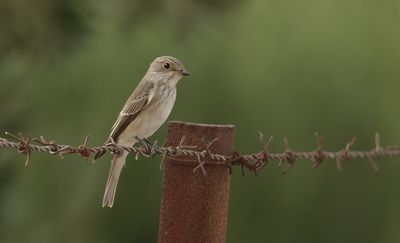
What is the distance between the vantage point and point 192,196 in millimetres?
5008

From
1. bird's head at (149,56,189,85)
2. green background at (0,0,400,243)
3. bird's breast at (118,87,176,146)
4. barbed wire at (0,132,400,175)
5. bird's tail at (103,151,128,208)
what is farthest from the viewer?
green background at (0,0,400,243)

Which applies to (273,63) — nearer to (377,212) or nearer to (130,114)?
(377,212)

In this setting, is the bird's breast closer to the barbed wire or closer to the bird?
the bird

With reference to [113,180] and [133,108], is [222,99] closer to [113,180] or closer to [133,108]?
[133,108]

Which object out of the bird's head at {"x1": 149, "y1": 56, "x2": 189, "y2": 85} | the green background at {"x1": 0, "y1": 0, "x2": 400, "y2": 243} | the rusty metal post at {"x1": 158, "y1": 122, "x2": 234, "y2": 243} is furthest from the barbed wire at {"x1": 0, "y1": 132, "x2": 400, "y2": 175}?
the green background at {"x1": 0, "y1": 0, "x2": 400, "y2": 243}

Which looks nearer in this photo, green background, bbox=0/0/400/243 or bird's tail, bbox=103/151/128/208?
bird's tail, bbox=103/151/128/208

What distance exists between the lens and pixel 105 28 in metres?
16.5

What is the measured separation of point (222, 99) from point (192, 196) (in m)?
10.9

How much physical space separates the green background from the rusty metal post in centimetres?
641

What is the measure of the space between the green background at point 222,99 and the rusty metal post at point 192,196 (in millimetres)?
6414

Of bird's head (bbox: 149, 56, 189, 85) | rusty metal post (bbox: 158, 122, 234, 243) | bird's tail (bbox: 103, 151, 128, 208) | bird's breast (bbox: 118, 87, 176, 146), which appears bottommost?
rusty metal post (bbox: 158, 122, 234, 243)

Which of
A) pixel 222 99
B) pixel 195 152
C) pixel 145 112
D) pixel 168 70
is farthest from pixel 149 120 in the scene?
pixel 222 99

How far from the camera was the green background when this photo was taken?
12.6 meters

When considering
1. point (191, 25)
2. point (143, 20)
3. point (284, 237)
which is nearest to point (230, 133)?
point (191, 25)
